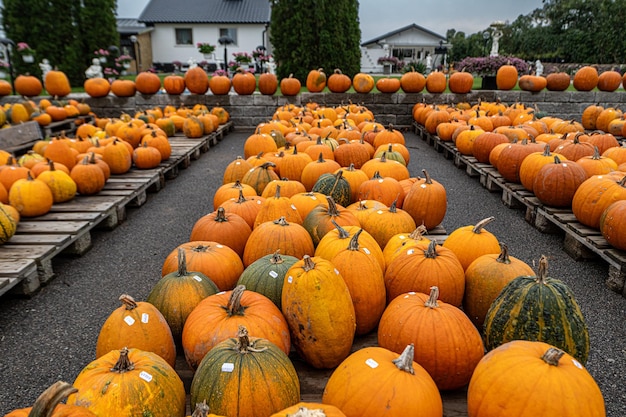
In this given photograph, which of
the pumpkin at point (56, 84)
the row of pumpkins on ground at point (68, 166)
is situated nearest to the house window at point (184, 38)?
the pumpkin at point (56, 84)

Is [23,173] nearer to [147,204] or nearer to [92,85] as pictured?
[147,204]

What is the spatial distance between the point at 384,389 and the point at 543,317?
84 cm

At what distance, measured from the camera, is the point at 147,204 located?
18.9 ft

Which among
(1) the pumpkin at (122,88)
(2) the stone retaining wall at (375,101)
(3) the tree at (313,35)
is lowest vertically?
(2) the stone retaining wall at (375,101)

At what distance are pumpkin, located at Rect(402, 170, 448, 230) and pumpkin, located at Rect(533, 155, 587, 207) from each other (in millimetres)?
1564

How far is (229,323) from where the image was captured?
1.86 meters

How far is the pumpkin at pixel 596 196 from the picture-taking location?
3863mm

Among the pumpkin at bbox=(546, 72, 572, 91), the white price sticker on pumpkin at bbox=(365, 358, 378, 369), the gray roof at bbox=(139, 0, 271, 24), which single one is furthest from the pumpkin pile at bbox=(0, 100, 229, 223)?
the gray roof at bbox=(139, 0, 271, 24)

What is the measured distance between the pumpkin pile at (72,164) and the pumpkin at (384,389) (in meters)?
3.60

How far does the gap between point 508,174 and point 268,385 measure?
504 cm

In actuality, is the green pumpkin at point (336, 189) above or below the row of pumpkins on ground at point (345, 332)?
above

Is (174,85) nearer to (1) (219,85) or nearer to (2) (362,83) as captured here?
(1) (219,85)

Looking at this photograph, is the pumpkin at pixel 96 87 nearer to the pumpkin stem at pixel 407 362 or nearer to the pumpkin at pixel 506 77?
the pumpkin at pixel 506 77

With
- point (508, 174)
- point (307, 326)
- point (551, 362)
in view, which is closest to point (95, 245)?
point (307, 326)
